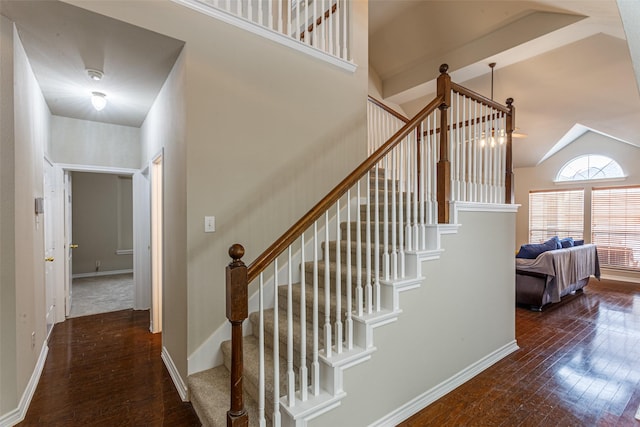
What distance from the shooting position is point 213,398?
199 centimetres

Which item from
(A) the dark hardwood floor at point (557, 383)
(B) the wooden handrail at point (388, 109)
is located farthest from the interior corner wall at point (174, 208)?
(B) the wooden handrail at point (388, 109)

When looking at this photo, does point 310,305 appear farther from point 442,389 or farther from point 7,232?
point 7,232

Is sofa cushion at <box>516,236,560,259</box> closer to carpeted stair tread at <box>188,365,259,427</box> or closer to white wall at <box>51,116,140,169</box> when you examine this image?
carpeted stair tread at <box>188,365,259,427</box>

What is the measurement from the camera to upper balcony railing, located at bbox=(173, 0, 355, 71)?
245 centimetres

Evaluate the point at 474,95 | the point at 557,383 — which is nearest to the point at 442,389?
the point at 557,383

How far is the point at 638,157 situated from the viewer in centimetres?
631

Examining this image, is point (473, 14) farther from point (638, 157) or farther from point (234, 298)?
point (638, 157)

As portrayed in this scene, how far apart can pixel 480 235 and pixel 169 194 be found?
2.89 meters

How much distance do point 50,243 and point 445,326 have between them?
4.54m

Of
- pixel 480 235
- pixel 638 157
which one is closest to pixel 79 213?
pixel 480 235

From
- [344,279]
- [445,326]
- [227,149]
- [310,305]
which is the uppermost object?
[227,149]

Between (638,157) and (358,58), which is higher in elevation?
(358,58)

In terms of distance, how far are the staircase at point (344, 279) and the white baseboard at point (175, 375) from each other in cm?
18

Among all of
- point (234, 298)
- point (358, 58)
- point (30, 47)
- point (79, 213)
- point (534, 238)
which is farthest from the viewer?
point (534, 238)
